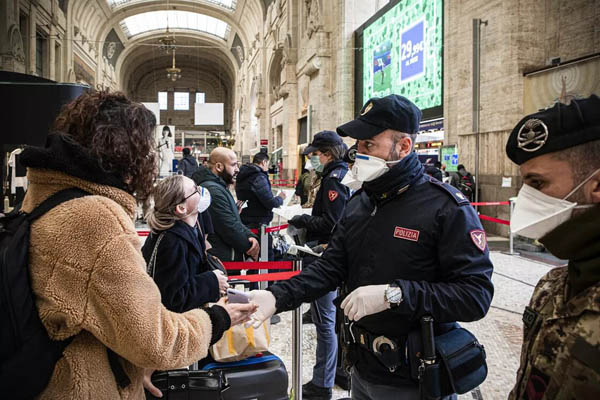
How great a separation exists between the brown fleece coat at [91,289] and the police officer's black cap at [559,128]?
1093 mm

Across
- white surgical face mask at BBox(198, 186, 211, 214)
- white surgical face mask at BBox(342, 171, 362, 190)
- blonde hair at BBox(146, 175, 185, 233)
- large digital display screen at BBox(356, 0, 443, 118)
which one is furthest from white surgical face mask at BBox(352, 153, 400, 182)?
large digital display screen at BBox(356, 0, 443, 118)

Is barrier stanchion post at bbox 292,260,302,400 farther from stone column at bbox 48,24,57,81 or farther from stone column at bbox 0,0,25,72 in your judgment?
stone column at bbox 48,24,57,81

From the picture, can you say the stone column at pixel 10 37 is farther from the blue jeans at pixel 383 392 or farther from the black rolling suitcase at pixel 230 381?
the blue jeans at pixel 383 392

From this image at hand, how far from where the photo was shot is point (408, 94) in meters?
14.6

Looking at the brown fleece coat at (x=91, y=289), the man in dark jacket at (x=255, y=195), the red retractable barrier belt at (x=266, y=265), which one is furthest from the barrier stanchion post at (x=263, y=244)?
the brown fleece coat at (x=91, y=289)

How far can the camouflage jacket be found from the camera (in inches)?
36.4

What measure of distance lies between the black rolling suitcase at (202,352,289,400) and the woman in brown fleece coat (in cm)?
110

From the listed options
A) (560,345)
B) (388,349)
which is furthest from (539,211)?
(388,349)

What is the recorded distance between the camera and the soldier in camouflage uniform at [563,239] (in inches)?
37.7

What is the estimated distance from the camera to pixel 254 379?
2.47 metres

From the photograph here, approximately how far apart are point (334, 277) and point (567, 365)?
4.04 feet

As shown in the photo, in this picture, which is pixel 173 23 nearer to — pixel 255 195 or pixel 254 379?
pixel 255 195

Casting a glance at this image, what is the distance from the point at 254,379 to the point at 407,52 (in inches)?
535

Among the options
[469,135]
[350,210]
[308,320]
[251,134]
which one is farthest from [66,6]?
[350,210]
